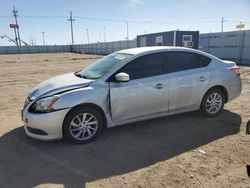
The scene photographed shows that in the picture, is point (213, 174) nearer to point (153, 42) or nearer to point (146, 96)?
point (146, 96)

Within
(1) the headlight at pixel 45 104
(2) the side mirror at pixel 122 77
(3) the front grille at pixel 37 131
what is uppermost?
(2) the side mirror at pixel 122 77

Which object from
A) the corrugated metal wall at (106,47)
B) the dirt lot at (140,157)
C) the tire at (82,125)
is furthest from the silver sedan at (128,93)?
the corrugated metal wall at (106,47)

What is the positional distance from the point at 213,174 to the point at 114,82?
2.17 meters

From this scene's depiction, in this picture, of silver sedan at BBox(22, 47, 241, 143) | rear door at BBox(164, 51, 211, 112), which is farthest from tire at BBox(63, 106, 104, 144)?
rear door at BBox(164, 51, 211, 112)

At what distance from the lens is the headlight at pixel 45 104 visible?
12.5ft

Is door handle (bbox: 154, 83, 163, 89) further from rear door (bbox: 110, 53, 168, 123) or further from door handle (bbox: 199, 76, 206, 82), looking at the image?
door handle (bbox: 199, 76, 206, 82)

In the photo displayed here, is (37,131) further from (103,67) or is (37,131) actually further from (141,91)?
(141,91)

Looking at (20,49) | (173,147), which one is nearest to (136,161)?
(173,147)

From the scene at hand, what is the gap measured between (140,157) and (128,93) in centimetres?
119

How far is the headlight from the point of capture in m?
3.82

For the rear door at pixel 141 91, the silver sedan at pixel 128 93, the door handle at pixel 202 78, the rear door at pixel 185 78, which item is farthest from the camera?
the door handle at pixel 202 78

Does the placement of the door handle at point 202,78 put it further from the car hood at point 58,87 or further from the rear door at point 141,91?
the car hood at point 58,87

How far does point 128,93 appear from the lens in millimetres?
4254

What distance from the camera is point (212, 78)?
506cm
